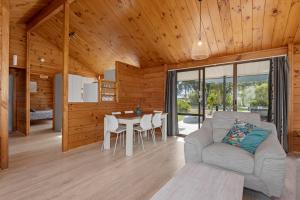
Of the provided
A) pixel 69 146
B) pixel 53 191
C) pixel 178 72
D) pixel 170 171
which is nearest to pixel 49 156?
pixel 69 146

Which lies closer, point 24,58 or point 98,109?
point 98,109

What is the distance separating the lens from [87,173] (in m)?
2.46

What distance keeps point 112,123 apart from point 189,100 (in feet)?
8.37

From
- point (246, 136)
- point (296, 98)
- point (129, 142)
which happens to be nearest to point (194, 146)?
point (246, 136)

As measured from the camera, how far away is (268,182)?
1.79 metres

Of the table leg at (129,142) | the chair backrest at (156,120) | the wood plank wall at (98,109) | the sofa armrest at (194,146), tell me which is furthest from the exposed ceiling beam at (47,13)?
the sofa armrest at (194,146)

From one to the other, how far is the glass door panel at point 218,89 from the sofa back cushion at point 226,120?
1.67m

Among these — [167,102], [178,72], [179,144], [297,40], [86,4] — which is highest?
[86,4]

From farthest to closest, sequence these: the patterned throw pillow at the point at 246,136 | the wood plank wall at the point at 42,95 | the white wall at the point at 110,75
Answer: the wood plank wall at the point at 42,95 → the white wall at the point at 110,75 → the patterned throw pillow at the point at 246,136

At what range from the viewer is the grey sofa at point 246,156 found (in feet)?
5.77

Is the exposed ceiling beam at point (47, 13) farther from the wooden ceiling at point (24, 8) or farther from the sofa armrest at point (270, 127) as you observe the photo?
the sofa armrest at point (270, 127)

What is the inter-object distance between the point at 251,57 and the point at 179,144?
270cm

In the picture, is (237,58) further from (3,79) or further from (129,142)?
(3,79)

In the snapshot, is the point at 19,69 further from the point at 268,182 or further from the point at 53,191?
the point at 268,182
